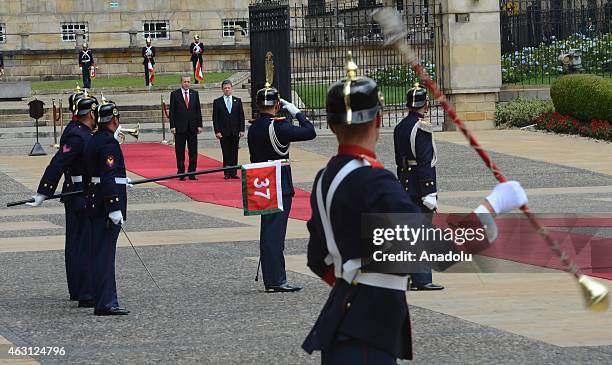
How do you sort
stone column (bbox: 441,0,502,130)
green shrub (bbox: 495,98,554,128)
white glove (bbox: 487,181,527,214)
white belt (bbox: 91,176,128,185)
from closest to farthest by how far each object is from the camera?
white glove (bbox: 487,181,527,214) → white belt (bbox: 91,176,128,185) → stone column (bbox: 441,0,502,130) → green shrub (bbox: 495,98,554,128)

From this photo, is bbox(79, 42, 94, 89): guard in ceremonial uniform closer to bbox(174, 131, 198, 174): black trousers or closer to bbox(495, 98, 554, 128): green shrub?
bbox(495, 98, 554, 128): green shrub

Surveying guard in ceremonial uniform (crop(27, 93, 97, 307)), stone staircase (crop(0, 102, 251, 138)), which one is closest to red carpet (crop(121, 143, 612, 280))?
guard in ceremonial uniform (crop(27, 93, 97, 307))

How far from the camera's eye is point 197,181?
22703 mm

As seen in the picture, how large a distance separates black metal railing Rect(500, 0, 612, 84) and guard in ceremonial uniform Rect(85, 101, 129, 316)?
2236cm

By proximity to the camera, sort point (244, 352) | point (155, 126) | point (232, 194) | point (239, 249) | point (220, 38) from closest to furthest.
Result: point (244, 352)
point (239, 249)
point (232, 194)
point (155, 126)
point (220, 38)

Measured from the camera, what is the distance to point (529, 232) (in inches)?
541

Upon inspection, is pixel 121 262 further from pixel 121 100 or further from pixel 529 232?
pixel 121 100

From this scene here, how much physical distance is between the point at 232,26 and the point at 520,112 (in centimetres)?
2634

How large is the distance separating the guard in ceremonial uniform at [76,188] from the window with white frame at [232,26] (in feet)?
136

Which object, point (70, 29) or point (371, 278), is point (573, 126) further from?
point (70, 29)

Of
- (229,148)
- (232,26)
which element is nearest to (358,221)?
(229,148)

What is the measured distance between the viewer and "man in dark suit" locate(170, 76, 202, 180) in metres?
23.0

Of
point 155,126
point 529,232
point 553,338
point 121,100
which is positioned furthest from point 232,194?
point 121,100

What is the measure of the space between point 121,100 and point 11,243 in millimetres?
23461
